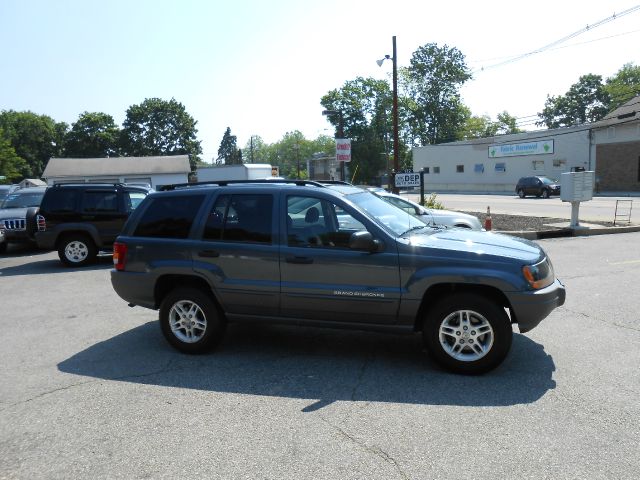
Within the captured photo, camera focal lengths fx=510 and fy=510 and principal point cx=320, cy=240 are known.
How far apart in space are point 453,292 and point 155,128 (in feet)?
287

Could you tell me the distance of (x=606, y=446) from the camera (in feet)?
11.0

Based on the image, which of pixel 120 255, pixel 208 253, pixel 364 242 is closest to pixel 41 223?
pixel 120 255

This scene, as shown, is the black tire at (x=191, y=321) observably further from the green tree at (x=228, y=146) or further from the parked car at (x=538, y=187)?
the green tree at (x=228, y=146)

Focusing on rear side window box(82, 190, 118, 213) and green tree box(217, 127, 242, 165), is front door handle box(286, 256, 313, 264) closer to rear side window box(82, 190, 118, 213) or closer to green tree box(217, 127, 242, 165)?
rear side window box(82, 190, 118, 213)

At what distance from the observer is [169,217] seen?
560cm

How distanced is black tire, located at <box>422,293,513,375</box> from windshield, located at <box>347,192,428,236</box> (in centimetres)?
87

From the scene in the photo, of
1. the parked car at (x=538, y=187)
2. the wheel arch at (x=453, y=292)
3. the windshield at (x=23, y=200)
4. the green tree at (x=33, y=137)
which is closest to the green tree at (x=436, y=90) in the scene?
the parked car at (x=538, y=187)

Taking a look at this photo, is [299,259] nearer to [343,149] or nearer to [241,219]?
[241,219]

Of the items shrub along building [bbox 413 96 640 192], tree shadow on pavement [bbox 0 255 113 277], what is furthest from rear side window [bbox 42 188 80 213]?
shrub along building [bbox 413 96 640 192]

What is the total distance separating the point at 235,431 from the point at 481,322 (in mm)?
2305

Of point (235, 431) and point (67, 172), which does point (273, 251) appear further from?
point (67, 172)

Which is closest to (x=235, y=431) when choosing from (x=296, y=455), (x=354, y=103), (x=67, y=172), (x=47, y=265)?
(x=296, y=455)

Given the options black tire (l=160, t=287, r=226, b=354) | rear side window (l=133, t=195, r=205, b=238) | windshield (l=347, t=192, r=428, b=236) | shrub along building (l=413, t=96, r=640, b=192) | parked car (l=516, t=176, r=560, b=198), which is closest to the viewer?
windshield (l=347, t=192, r=428, b=236)

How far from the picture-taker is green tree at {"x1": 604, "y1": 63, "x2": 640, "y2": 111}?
83.9 m
